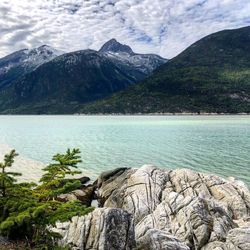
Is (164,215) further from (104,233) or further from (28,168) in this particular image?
(28,168)

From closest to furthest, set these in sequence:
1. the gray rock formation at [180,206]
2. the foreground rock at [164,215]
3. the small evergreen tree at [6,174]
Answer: the small evergreen tree at [6,174]
the foreground rock at [164,215]
the gray rock formation at [180,206]

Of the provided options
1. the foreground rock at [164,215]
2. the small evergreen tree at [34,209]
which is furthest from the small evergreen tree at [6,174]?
the foreground rock at [164,215]

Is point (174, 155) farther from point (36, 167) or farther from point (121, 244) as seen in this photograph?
point (121, 244)

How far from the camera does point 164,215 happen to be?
22.2 meters

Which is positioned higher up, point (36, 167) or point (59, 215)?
point (59, 215)

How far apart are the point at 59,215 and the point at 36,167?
43.1 meters

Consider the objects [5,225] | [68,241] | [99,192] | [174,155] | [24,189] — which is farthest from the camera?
[174,155]

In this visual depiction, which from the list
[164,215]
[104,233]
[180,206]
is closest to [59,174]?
[104,233]

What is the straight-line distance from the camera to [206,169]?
1997 inches

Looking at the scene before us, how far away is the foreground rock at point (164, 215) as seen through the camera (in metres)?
16.7

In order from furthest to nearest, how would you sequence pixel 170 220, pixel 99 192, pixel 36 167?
pixel 36 167, pixel 99 192, pixel 170 220

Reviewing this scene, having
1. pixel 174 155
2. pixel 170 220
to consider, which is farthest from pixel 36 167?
pixel 170 220

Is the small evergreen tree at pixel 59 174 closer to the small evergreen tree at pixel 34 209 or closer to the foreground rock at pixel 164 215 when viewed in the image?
the small evergreen tree at pixel 34 209

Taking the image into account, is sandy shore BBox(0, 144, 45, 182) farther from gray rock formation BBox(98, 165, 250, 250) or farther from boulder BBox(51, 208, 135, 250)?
boulder BBox(51, 208, 135, 250)
